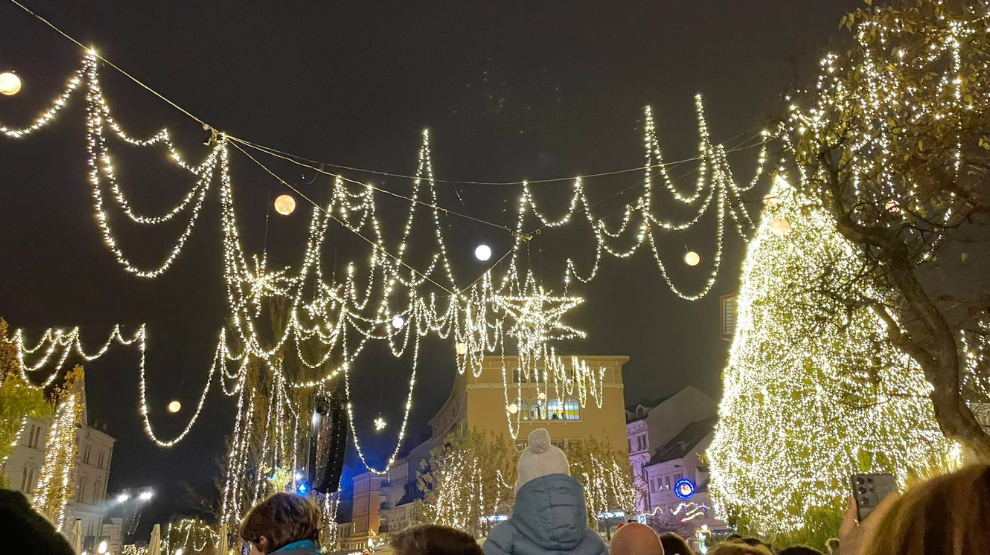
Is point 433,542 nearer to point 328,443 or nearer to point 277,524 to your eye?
point 277,524

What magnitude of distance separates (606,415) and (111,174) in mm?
38335

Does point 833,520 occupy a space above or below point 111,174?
below

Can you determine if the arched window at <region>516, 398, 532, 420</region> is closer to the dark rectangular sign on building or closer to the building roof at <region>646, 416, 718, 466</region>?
the building roof at <region>646, 416, 718, 466</region>

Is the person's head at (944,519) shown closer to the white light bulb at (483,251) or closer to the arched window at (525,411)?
the white light bulb at (483,251)

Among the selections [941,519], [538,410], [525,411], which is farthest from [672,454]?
[941,519]

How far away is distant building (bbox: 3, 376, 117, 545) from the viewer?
33.5m

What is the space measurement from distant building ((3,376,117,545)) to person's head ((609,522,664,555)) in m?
38.0

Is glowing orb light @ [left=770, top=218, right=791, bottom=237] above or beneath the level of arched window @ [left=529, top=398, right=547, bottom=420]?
above

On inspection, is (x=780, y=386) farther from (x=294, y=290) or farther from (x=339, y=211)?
(x=294, y=290)

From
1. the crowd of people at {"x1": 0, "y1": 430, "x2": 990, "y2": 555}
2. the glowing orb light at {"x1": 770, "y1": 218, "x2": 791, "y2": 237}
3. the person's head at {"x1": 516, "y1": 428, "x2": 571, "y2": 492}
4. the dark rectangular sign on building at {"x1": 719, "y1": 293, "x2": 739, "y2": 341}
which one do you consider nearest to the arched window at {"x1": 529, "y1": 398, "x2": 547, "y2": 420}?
the dark rectangular sign on building at {"x1": 719, "y1": 293, "x2": 739, "y2": 341}

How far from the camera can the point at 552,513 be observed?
310 cm

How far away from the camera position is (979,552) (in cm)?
109

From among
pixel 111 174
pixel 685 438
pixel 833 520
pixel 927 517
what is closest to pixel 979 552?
pixel 927 517

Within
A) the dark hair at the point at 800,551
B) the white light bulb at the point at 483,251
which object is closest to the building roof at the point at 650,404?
the white light bulb at the point at 483,251
